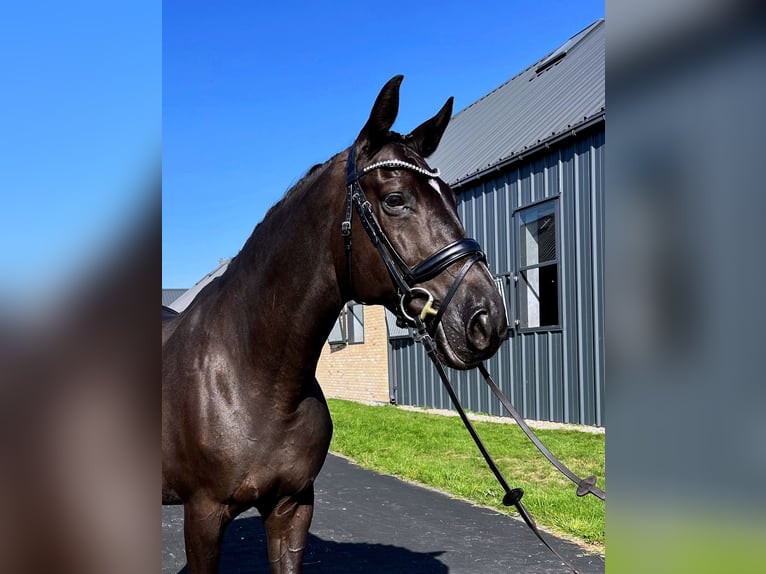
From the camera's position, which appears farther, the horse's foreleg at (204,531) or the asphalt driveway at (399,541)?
the asphalt driveway at (399,541)

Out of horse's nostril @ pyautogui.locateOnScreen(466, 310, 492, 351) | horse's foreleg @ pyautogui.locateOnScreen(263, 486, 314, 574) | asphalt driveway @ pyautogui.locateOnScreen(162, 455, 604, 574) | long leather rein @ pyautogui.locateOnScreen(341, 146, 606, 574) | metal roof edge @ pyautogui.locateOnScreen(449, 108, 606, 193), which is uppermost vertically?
metal roof edge @ pyautogui.locateOnScreen(449, 108, 606, 193)

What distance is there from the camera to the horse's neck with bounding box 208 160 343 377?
2.56m

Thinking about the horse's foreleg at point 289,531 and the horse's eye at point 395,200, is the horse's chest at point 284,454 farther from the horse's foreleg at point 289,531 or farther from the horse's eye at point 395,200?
the horse's eye at point 395,200

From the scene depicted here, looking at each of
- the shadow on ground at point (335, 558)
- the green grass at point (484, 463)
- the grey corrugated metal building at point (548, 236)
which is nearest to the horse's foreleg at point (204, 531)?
the shadow on ground at point (335, 558)

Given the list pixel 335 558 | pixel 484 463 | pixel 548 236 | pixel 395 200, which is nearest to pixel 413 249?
pixel 395 200

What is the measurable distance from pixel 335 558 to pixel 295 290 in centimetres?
352

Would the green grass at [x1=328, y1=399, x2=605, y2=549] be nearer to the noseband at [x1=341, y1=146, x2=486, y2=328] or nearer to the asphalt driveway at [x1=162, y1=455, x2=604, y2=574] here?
the asphalt driveway at [x1=162, y1=455, x2=604, y2=574]

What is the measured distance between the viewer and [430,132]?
2.67 meters

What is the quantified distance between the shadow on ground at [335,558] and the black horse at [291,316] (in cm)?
232

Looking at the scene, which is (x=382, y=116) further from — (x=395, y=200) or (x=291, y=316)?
(x=291, y=316)

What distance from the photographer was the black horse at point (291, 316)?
92.9 inches

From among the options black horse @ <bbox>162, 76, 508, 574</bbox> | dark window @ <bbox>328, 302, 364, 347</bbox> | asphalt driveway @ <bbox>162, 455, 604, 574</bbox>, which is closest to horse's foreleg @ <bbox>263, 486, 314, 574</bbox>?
black horse @ <bbox>162, 76, 508, 574</bbox>

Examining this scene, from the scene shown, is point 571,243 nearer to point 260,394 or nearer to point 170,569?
point 170,569

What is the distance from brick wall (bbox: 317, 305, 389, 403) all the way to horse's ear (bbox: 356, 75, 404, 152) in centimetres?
1439
